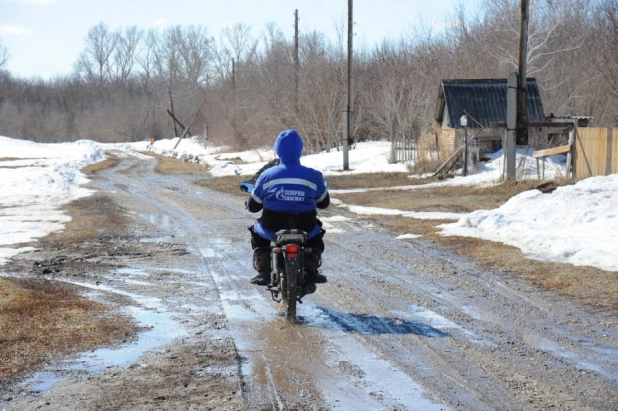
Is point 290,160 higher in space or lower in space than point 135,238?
higher

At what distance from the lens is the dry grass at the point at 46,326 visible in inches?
251

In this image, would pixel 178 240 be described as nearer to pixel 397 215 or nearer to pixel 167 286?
pixel 167 286

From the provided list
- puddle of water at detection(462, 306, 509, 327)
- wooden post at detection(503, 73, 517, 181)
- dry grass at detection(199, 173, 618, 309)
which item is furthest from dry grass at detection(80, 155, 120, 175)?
puddle of water at detection(462, 306, 509, 327)

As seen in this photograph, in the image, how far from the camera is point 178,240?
14.1 m

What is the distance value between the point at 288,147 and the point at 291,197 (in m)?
0.50

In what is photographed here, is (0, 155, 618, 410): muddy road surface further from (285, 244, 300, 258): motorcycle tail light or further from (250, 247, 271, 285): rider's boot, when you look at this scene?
(285, 244, 300, 258): motorcycle tail light

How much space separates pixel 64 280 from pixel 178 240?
402 centimetres

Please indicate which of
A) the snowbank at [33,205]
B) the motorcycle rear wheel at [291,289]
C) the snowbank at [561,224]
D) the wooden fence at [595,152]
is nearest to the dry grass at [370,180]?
the wooden fence at [595,152]

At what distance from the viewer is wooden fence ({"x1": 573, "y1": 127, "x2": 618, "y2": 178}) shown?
21.2m

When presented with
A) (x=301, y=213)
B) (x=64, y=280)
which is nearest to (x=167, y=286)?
(x=64, y=280)

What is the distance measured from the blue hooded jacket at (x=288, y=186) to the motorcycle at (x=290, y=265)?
0.31 m

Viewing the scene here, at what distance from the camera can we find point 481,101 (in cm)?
3400

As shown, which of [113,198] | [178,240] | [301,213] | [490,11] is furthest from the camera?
[490,11]

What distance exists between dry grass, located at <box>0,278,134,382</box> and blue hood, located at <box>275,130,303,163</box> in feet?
7.25
